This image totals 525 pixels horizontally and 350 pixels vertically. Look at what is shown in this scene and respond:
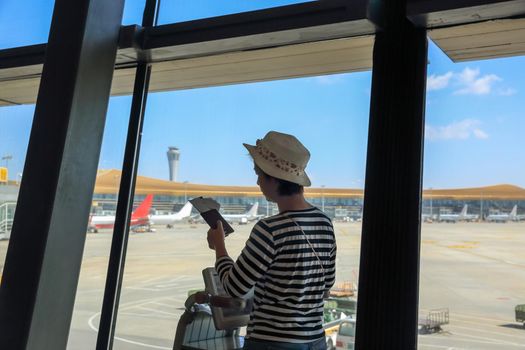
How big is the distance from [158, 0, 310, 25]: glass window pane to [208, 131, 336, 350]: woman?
1.21 m

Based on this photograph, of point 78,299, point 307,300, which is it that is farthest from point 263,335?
point 78,299

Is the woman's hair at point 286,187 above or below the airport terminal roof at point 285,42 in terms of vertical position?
below

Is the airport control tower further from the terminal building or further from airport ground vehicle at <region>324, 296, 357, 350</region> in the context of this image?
airport ground vehicle at <region>324, 296, 357, 350</region>

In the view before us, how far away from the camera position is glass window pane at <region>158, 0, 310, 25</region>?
A: 2.64 metres

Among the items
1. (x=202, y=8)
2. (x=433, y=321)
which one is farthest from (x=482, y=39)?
(x=202, y=8)

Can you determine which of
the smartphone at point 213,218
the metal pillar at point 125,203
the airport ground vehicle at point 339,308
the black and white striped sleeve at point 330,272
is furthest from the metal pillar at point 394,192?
the metal pillar at point 125,203

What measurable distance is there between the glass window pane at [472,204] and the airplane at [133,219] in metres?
1.72

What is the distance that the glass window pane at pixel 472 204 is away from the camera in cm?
212

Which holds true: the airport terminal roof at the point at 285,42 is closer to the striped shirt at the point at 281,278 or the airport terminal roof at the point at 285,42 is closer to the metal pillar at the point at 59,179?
the metal pillar at the point at 59,179

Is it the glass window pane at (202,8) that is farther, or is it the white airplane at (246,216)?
the white airplane at (246,216)

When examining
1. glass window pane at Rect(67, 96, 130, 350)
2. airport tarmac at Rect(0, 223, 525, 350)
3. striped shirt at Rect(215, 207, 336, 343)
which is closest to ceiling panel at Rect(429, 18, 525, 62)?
airport tarmac at Rect(0, 223, 525, 350)

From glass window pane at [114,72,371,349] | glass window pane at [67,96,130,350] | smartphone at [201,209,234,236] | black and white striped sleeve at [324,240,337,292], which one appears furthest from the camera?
glass window pane at [67,96,130,350]

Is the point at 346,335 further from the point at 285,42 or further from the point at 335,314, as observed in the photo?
the point at 285,42

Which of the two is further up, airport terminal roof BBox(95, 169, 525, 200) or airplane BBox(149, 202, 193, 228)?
airport terminal roof BBox(95, 169, 525, 200)
